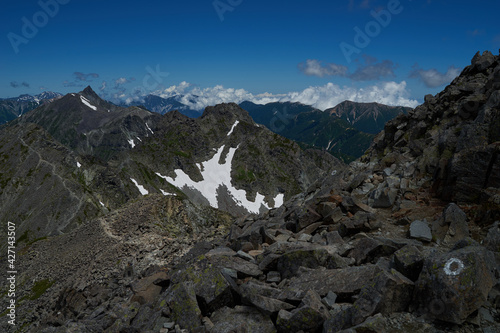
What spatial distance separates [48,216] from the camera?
145 m

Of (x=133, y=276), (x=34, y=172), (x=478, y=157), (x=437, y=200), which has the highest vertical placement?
(x=34, y=172)

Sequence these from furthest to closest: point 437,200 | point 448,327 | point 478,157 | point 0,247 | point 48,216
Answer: point 48,216
point 0,247
point 437,200
point 478,157
point 448,327

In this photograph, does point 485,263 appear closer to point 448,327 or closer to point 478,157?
point 448,327

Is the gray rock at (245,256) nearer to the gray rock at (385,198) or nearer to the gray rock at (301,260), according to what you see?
the gray rock at (301,260)

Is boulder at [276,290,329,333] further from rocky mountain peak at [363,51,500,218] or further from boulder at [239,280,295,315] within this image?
rocky mountain peak at [363,51,500,218]

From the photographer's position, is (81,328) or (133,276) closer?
(81,328)

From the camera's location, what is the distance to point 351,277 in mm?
10398

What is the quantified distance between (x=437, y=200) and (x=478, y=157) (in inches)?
134

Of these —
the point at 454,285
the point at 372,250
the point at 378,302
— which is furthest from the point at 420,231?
the point at 378,302

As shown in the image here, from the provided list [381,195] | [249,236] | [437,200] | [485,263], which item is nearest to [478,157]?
[437,200]

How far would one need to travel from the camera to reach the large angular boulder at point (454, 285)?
25.4 ft

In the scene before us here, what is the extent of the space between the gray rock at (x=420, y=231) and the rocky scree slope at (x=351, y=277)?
5 cm

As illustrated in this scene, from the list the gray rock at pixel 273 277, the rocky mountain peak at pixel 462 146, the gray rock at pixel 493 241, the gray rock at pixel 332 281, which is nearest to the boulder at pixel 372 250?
the gray rock at pixel 332 281

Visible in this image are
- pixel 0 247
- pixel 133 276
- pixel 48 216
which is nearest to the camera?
pixel 133 276
